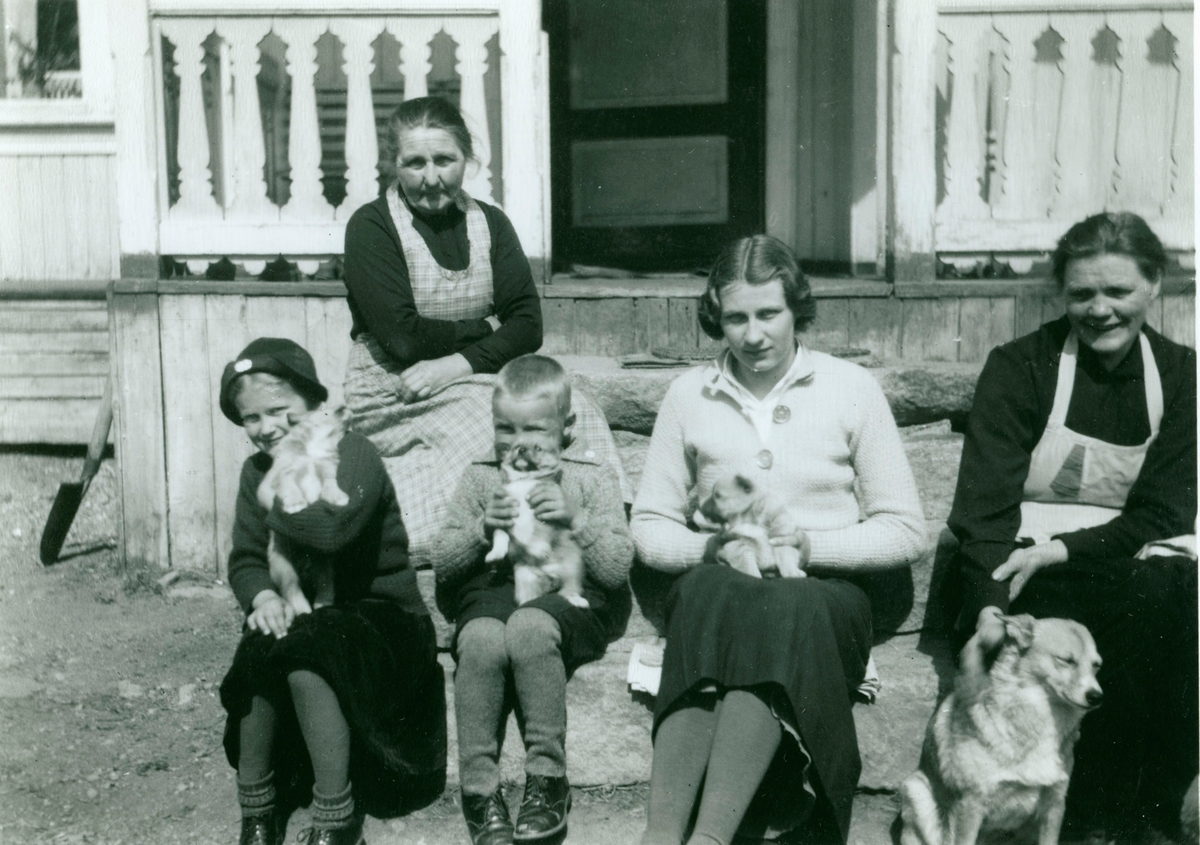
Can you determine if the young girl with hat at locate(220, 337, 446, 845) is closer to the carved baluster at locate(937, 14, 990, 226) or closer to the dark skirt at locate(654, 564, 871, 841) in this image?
the dark skirt at locate(654, 564, 871, 841)

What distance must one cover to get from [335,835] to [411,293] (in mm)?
1690

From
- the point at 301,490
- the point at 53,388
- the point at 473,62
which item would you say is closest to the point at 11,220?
the point at 53,388

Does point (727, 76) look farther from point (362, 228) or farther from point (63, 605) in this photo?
point (63, 605)

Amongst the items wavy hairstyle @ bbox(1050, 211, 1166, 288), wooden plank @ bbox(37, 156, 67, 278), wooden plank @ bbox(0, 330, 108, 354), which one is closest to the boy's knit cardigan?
wavy hairstyle @ bbox(1050, 211, 1166, 288)

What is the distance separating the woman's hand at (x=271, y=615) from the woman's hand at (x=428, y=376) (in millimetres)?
923

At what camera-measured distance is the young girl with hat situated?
282 centimetres

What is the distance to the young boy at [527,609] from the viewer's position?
2.88 meters

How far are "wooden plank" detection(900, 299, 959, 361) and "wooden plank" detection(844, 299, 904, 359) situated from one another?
0.03 m

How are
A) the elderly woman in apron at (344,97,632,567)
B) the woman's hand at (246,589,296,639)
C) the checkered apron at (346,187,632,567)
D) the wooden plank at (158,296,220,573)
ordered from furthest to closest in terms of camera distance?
1. the wooden plank at (158,296,220,573)
2. the elderly woman in apron at (344,97,632,567)
3. the checkered apron at (346,187,632,567)
4. the woman's hand at (246,589,296,639)

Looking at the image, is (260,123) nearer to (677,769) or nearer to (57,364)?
(57,364)

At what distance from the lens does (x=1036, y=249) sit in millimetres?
4902

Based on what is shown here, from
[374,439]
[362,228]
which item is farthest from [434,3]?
[374,439]

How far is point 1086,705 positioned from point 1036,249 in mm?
2785

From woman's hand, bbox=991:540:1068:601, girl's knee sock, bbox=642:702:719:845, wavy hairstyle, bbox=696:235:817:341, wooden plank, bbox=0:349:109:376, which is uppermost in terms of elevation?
wavy hairstyle, bbox=696:235:817:341
